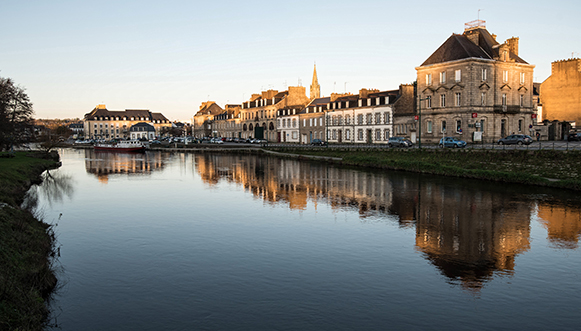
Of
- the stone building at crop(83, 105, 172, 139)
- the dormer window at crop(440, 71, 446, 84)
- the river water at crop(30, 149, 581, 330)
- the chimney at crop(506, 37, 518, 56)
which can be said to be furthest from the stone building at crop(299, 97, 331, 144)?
the stone building at crop(83, 105, 172, 139)

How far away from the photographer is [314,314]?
1050cm

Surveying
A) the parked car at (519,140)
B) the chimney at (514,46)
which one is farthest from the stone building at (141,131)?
the parked car at (519,140)

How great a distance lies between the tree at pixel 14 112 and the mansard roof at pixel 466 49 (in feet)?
154

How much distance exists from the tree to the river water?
15.8 m

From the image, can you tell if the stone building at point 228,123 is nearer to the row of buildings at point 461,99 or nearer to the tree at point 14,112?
the row of buildings at point 461,99

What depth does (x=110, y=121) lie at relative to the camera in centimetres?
16750

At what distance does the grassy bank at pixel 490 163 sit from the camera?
2945cm

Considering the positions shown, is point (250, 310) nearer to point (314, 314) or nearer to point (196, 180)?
point (314, 314)

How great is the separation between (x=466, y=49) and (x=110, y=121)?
147 metres

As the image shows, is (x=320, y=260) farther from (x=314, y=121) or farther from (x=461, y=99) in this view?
(x=314, y=121)

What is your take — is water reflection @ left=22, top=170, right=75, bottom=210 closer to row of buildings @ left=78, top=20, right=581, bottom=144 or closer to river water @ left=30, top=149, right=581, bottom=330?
river water @ left=30, top=149, right=581, bottom=330

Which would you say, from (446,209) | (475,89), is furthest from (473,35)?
(446,209)

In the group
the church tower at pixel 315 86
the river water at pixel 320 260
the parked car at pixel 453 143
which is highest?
the church tower at pixel 315 86

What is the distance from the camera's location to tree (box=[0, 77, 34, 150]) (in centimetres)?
3919
